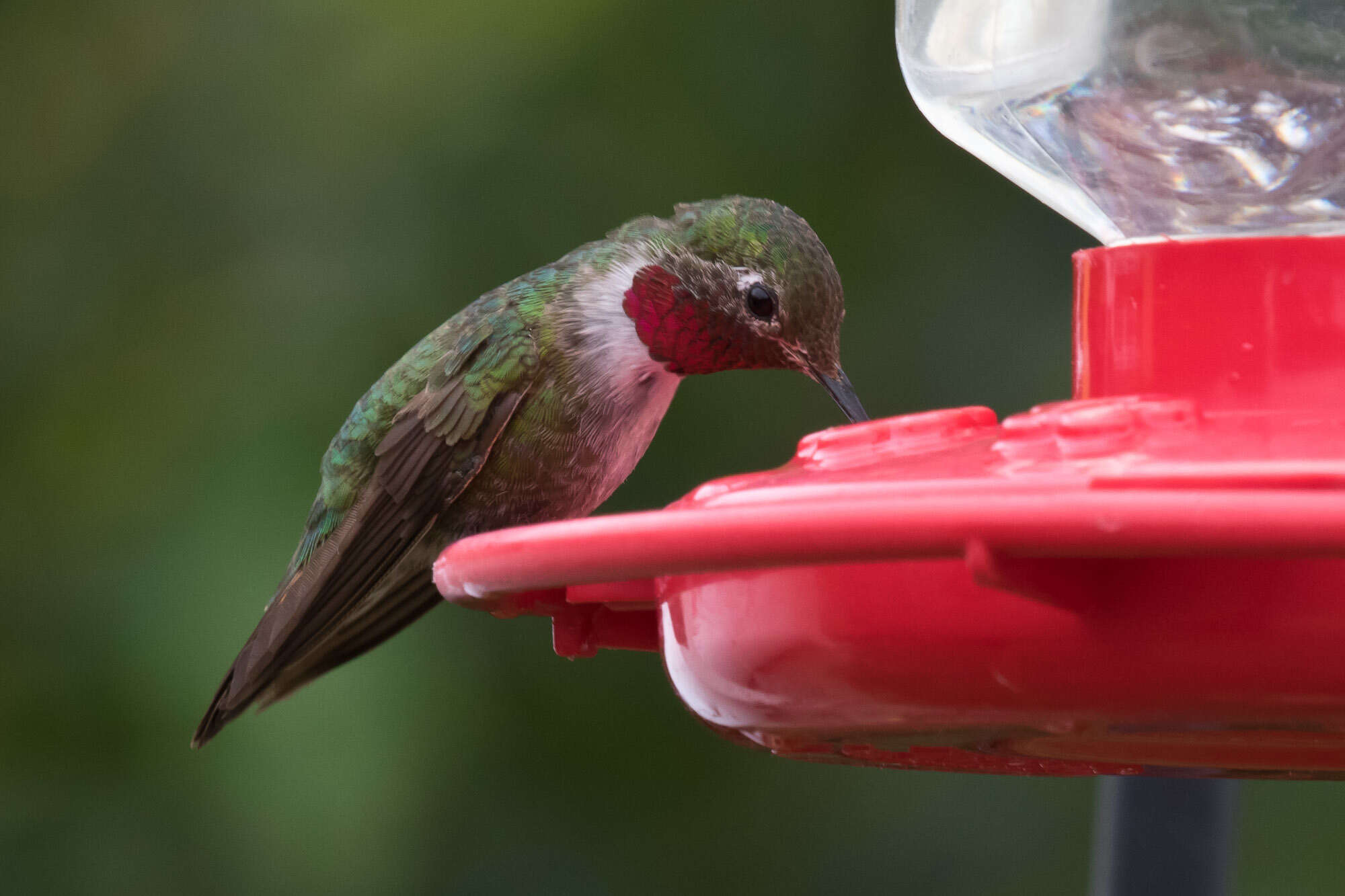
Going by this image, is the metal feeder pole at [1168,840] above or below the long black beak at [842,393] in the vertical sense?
below

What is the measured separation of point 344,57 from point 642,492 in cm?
135

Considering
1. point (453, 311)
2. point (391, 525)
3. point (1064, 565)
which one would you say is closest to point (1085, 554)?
point (1064, 565)

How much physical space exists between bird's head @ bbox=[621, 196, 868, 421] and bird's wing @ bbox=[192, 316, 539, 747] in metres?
0.22

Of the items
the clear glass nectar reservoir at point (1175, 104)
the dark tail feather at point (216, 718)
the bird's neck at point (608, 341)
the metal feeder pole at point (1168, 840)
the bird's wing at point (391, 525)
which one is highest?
the clear glass nectar reservoir at point (1175, 104)

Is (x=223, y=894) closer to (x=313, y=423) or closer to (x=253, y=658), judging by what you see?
(x=313, y=423)

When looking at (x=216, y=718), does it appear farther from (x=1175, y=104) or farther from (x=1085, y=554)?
(x=1085, y=554)

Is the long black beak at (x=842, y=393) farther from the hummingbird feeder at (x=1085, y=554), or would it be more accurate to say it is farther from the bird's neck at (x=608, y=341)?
the hummingbird feeder at (x=1085, y=554)

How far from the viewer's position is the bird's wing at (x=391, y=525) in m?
2.31

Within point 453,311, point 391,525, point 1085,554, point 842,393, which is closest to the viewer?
point 1085,554

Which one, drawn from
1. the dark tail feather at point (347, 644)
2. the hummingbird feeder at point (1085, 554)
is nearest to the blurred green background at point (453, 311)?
the dark tail feather at point (347, 644)

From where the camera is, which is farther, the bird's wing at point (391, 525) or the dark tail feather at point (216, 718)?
the dark tail feather at point (216, 718)

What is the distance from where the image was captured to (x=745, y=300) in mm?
2584

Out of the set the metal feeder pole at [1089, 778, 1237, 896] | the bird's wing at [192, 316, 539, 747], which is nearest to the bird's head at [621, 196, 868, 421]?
the bird's wing at [192, 316, 539, 747]

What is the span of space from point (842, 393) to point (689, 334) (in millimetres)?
260
